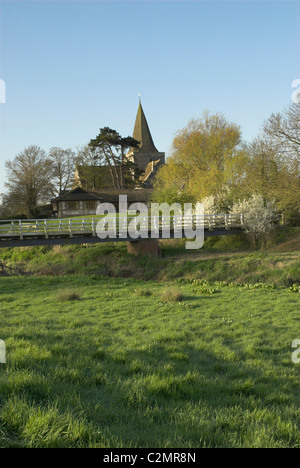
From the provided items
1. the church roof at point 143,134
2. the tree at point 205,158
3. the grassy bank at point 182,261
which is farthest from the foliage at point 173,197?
the church roof at point 143,134

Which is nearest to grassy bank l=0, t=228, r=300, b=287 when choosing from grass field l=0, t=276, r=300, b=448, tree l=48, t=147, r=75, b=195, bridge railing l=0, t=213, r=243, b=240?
bridge railing l=0, t=213, r=243, b=240

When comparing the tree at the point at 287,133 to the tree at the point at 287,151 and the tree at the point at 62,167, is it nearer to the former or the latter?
the tree at the point at 287,151

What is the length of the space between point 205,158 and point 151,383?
1414 inches

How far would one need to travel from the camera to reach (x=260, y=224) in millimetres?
28609

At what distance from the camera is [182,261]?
2517cm

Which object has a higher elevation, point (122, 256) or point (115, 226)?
point (115, 226)

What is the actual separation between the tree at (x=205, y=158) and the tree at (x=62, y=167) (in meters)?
27.6

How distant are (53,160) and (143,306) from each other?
54720 millimetres

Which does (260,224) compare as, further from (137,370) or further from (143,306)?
(137,370)

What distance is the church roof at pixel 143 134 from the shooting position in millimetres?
85438

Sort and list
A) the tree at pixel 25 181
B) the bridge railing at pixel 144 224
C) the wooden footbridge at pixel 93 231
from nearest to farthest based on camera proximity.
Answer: the wooden footbridge at pixel 93 231 → the bridge railing at pixel 144 224 → the tree at pixel 25 181

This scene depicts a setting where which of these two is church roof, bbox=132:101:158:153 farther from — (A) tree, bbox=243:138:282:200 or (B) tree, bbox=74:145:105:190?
(A) tree, bbox=243:138:282:200

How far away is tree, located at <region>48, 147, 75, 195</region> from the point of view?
62.8 meters
